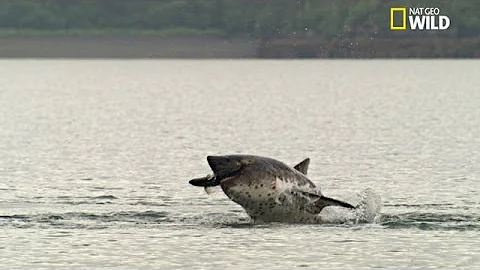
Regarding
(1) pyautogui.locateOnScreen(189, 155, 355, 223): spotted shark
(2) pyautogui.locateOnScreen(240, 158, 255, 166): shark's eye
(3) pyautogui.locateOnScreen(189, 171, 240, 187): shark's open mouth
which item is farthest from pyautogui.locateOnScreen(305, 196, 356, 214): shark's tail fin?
(3) pyautogui.locateOnScreen(189, 171, 240, 187): shark's open mouth

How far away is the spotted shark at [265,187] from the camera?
1137 inches

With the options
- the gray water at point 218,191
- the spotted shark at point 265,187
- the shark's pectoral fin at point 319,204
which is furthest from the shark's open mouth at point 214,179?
the shark's pectoral fin at point 319,204

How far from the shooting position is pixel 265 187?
95.2 feet

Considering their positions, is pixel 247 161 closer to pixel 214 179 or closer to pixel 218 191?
pixel 214 179

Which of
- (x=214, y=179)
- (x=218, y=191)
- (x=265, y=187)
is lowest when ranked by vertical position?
(x=218, y=191)

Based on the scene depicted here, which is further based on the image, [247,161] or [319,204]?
[319,204]

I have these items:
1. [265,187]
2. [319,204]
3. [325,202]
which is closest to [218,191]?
[319,204]

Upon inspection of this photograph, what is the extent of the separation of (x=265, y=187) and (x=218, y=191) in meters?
8.66

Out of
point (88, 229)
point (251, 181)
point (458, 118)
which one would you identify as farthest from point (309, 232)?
point (458, 118)

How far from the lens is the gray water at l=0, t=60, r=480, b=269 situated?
89.4ft

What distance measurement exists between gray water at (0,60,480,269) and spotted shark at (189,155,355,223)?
31cm

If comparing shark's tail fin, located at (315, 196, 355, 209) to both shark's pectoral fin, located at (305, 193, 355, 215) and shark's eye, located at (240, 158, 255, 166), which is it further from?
shark's eye, located at (240, 158, 255, 166)

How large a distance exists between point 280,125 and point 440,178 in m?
30.6

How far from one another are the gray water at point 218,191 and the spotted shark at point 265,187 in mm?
313
